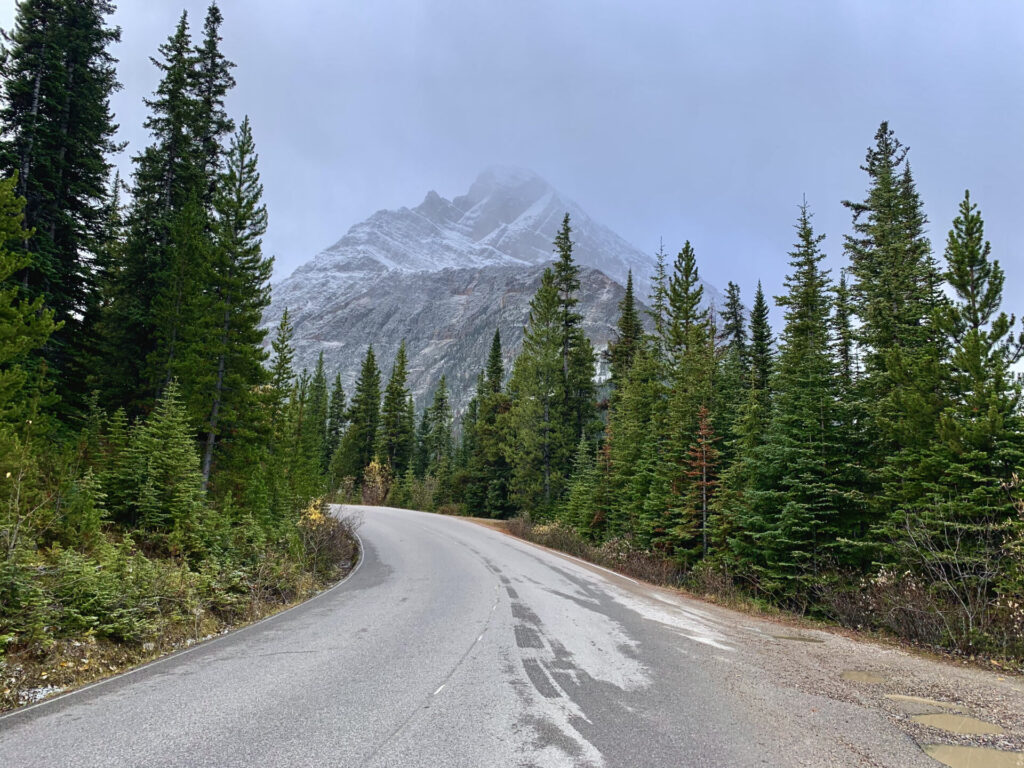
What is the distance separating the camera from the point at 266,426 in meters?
18.0

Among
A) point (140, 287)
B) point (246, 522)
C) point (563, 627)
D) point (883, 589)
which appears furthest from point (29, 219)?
point (883, 589)

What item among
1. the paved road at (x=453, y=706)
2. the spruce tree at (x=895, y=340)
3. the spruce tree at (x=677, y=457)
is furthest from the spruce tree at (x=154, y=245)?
the spruce tree at (x=895, y=340)

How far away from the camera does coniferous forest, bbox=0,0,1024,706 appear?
8203mm

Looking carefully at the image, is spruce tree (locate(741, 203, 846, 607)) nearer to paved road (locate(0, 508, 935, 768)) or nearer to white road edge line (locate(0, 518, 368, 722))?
paved road (locate(0, 508, 935, 768))

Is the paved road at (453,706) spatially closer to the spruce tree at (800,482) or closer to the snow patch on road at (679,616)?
the snow patch on road at (679,616)

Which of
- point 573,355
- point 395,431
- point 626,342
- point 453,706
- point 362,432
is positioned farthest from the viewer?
point 362,432

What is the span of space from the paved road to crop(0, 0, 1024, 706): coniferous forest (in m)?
1.40

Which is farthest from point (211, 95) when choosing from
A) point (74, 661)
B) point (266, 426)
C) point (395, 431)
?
point (395, 431)

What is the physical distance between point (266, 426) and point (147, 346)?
16.6 ft

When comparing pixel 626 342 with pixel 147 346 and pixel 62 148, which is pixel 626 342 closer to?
pixel 147 346

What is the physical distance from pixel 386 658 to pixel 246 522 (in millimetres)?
8507

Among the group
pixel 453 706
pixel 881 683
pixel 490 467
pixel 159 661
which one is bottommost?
pixel 159 661

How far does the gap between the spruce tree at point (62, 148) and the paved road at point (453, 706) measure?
44.3ft

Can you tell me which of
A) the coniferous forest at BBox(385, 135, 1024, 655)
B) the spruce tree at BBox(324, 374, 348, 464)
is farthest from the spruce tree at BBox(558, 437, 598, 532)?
the spruce tree at BBox(324, 374, 348, 464)
